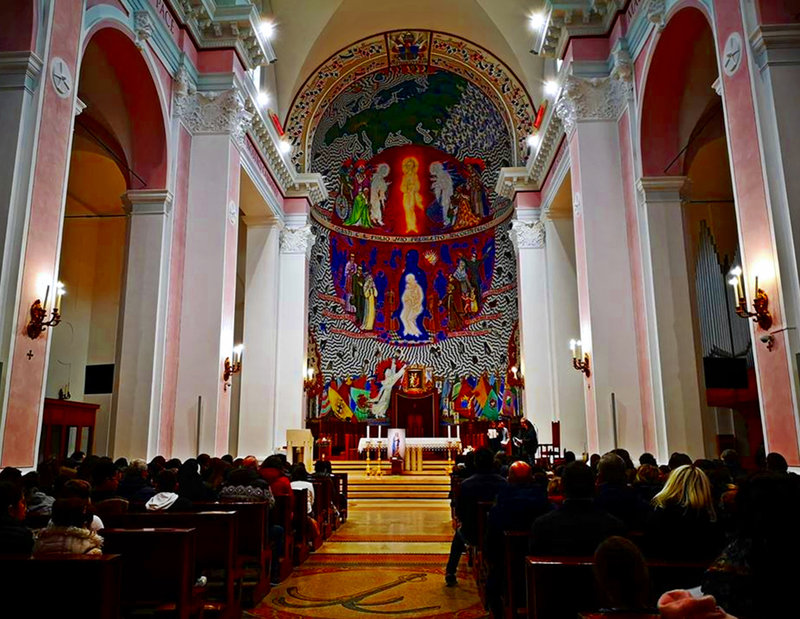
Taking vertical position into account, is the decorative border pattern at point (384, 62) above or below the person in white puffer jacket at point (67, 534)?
above

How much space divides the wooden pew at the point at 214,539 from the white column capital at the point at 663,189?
7.48 m

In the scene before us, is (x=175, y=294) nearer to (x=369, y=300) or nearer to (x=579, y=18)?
(x=579, y=18)

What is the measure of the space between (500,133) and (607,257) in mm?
10015

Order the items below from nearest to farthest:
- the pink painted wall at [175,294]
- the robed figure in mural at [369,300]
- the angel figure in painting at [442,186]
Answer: the pink painted wall at [175,294] < the robed figure in mural at [369,300] < the angel figure in painting at [442,186]

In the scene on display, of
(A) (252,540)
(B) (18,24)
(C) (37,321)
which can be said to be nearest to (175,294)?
(C) (37,321)

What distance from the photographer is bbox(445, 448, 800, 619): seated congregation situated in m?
1.95

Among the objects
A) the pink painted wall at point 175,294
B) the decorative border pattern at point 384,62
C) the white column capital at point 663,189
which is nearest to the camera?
the white column capital at point 663,189

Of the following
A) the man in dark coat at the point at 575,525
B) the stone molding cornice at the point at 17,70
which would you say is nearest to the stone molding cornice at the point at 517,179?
the stone molding cornice at the point at 17,70

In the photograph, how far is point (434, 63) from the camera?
1894cm

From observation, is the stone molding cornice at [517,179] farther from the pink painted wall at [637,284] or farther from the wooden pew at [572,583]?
the wooden pew at [572,583]

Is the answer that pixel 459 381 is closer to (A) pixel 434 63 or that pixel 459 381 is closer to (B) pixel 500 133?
(B) pixel 500 133

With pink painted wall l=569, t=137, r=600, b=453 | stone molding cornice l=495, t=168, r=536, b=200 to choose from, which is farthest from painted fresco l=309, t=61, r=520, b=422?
pink painted wall l=569, t=137, r=600, b=453

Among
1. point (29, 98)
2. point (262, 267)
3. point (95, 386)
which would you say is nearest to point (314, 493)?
point (29, 98)

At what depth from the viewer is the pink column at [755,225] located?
19.2 feet
